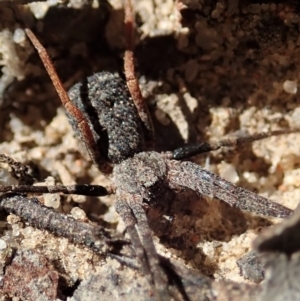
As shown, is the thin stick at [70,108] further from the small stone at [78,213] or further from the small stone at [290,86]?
the small stone at [290,86]

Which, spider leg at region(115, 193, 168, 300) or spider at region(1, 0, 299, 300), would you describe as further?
spider at region(1, 0, 299, 300)

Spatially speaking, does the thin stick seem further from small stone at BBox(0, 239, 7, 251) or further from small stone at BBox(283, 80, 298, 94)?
small stone at BBox(283, 80, 298, 94)

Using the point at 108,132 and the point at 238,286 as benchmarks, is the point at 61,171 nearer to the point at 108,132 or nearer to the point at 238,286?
the point at 108,132

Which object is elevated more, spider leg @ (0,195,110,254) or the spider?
the spider

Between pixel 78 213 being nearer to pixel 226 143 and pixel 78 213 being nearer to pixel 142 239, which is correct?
pixel 142 239

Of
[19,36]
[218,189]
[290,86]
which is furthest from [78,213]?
[290,86]

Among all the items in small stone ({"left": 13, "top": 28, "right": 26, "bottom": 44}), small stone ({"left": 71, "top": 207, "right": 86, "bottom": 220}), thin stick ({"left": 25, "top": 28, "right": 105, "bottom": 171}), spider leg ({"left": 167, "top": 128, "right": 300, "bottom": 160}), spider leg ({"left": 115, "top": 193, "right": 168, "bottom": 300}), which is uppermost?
small stone ({"left": 13, "top": 28, "right": 26, "bottom": 44})

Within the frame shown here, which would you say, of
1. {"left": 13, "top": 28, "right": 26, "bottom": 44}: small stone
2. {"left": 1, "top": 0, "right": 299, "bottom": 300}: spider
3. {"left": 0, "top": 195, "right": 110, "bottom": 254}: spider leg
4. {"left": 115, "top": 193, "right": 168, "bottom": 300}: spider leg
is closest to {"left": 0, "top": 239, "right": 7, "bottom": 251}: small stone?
{"left": 0, "top": 195, "right": 110, "bottom": 254}: spider leg

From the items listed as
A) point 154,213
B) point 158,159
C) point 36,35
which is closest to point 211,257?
point 154,213
